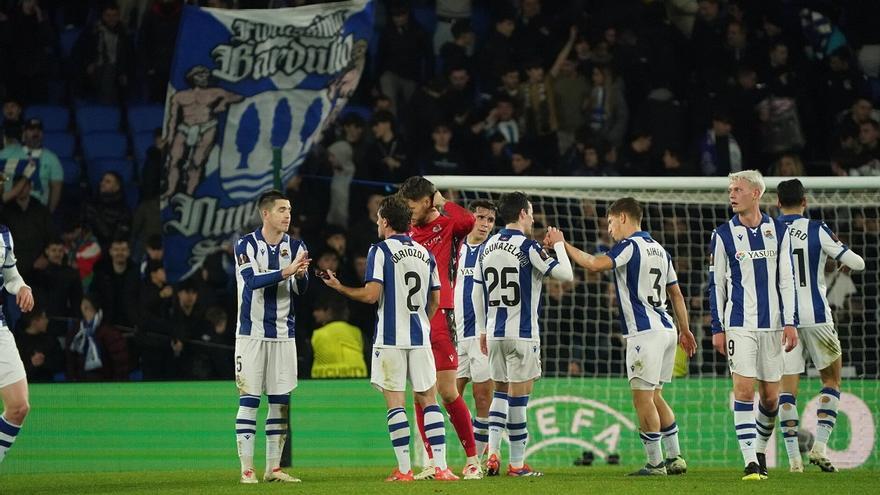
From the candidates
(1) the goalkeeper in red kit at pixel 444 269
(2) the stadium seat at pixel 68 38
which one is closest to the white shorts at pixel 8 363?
(1) the goalkeeper in red kit at pixel 444 269

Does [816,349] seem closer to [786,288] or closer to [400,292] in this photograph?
[786,288]

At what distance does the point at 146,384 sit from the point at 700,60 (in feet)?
30.2

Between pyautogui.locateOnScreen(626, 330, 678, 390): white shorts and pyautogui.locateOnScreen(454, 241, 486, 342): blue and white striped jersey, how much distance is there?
57.5 inches

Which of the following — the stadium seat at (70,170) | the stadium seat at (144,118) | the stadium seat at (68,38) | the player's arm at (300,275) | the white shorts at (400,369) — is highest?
the stadium seat at (68,38)

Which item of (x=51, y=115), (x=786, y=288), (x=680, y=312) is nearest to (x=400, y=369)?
(x=680, y=312)

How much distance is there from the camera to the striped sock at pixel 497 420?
36.4 feet

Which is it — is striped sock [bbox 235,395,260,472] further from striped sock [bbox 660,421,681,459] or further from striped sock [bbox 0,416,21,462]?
striped sock [bbox 660,421,681,459]

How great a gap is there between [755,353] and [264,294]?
12.1 feet

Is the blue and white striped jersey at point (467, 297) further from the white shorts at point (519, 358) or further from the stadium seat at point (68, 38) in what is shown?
the stadium seat at point (68, 38)

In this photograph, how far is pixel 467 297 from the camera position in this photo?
12.1 metres

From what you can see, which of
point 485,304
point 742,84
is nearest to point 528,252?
point 485,304

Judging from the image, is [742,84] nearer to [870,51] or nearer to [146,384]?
[870,51]

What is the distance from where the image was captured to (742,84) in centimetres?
1844

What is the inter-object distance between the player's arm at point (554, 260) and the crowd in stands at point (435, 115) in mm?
4608
